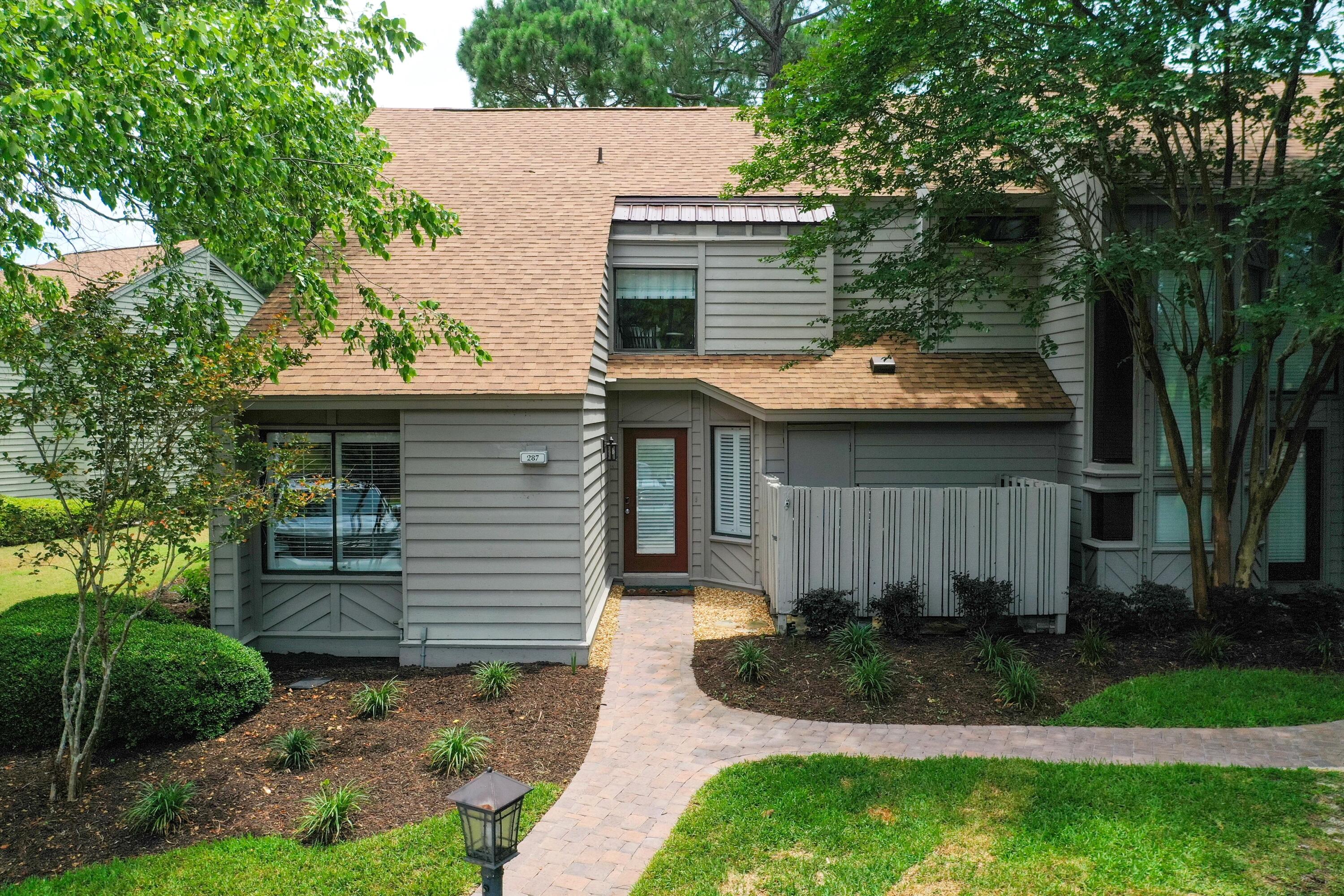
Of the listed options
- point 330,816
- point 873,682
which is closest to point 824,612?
point 873,682

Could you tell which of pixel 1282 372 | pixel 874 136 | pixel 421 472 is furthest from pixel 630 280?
pixel 1282 372

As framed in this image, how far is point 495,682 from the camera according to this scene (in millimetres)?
8133

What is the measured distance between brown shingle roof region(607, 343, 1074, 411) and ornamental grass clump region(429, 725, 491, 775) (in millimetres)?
5978

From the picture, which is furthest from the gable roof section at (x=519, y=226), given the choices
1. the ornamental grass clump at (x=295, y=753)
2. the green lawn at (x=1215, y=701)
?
the green lawn at (x=1215, y=701)

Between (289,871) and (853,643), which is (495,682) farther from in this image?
(853,643)

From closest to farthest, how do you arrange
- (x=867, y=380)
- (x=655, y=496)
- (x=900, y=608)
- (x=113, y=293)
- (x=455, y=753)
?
(x=455, y=753) → (x=900, y=608) → (x=867, y=380) → (x=655, y=496) → (x=113, y=293)

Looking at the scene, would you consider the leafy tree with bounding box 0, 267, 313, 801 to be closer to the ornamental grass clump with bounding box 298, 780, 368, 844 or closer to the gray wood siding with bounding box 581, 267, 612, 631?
the ornamental grass clump with bounding box 298, 780, 368, 844

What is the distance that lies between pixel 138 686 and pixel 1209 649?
10.0 metres

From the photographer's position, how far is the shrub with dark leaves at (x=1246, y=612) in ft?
30.6

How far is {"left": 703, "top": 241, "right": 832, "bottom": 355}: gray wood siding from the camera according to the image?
12656 mm

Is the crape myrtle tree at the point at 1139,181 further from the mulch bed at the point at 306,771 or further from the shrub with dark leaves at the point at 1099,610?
the mulch bed at the point at 306,771

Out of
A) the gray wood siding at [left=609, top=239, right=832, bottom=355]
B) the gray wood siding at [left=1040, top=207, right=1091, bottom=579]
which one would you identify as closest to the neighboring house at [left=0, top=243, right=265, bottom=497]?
the gray wood siding at [left=609, top=239, right=832, bottom=355]

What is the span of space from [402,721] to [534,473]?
2816 mm

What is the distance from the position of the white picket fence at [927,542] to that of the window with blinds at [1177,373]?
215 centimetres
